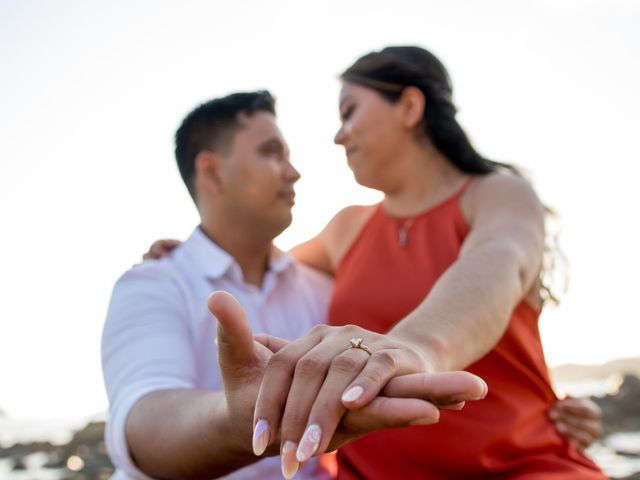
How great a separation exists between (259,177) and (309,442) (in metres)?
2.36

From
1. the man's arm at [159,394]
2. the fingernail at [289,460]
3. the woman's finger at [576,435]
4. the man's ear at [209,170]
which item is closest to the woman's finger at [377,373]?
the fingernail at [289,460]

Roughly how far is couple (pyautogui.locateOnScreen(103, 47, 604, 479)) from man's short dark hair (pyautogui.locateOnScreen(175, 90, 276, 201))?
0.04 ft

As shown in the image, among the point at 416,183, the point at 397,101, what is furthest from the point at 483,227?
the point at 397,101

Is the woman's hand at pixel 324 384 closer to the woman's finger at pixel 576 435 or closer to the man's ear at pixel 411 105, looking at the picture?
the woman's finger at pixel 576 435

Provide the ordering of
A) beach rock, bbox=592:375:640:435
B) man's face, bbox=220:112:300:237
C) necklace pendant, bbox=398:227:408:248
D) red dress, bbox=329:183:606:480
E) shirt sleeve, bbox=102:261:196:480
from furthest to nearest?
beach rock, bbox=592:375:640:435, man's face, bbox=220:112:300:237, necklace pendant, bbox=398:227:408:248, red dress, bbox=329:183:606:480, shirt sleeve, bbox=102:261:196:480

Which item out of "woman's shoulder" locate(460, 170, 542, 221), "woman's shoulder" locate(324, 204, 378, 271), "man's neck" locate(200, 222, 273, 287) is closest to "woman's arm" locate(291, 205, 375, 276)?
"woman's shoulder" locate(324, 204, 378, 271)

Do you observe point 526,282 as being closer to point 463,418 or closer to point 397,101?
point 463,418

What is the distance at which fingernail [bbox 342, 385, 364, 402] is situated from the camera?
48.6 inches

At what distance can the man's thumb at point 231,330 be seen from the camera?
1358 mm

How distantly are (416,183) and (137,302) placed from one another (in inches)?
46.2

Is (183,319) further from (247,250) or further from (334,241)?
(334,241)

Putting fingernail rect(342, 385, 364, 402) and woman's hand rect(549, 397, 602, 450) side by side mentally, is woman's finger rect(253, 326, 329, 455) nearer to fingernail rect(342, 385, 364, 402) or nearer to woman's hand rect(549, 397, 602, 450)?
fingernail rect(342, 385, 364, 402)

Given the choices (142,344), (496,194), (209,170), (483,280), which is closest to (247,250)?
(209,170)

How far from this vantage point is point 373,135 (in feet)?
9.54
